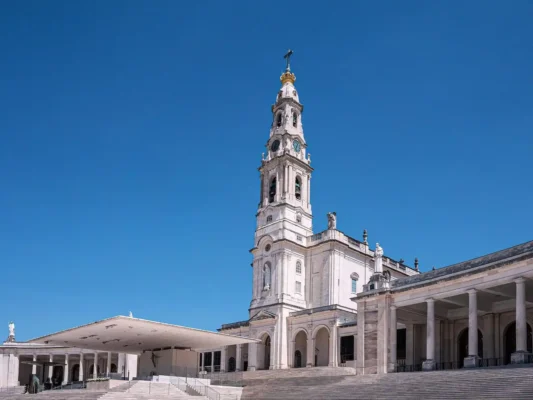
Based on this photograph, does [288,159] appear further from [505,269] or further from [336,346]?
[505,269]

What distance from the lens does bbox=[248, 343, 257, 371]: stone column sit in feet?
201

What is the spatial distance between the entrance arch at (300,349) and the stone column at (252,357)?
3.78m

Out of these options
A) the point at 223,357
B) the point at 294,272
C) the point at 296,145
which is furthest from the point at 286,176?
the point at 223,357

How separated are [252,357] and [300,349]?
15.2ft

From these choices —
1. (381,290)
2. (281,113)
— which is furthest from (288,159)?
(381,290)

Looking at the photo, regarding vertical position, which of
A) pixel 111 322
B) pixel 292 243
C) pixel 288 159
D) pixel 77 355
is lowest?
pixel 77 355

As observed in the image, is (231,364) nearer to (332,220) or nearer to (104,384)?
(332,220)

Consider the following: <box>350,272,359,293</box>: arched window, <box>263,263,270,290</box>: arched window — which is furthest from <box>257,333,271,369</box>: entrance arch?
<box>350,272,359,293</box>: arched window

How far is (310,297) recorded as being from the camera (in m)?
62.8

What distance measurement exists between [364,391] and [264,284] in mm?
30368

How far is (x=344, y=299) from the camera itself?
61.7 metres

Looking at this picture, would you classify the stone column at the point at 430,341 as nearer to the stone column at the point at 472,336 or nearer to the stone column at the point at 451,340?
the stone column at the point at 472,336

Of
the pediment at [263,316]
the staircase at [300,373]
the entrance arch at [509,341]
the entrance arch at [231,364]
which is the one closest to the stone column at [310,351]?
the staircase at [300,373]

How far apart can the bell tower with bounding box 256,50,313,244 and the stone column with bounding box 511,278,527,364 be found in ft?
101
